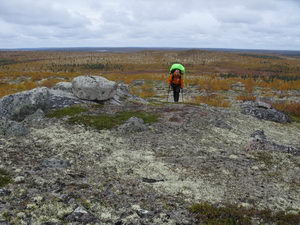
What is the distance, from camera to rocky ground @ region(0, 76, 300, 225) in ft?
23.8

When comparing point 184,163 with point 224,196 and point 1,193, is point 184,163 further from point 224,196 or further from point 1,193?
point 1,193

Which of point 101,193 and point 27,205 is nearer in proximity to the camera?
point 27,205

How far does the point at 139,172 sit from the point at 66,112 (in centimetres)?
818

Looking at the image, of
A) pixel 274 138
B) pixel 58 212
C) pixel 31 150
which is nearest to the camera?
pixel 58 212

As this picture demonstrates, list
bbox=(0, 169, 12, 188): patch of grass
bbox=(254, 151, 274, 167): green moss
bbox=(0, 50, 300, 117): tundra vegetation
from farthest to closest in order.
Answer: bbox=(0, 50, 300, 117): tundra vegetation < bbox=(254, 151, 274, 167): green moss < bbox=(0, 169, 12, 188): patch of grass

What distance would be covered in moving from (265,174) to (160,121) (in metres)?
7.23

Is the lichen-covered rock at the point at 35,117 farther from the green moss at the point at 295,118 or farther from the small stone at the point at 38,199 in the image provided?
the green moss at the point at 295,118

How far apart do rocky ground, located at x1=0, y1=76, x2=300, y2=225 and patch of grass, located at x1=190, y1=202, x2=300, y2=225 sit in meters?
0.33

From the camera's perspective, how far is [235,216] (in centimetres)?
735

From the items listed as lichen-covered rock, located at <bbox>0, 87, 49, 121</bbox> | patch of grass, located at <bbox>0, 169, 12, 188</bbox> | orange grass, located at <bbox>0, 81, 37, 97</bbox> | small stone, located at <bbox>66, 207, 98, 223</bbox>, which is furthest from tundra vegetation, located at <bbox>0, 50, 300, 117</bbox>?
small stone, located at <bbox>66, 207, 98, 223</bbox>

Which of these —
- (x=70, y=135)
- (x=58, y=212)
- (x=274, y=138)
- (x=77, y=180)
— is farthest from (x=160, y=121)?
(x=58, y=212)

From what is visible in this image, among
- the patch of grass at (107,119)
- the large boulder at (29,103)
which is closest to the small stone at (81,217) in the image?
the patch of grass at (107,119)

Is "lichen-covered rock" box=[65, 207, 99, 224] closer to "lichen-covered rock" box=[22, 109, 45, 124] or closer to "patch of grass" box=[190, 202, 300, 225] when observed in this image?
"patch of grass" box=[190, 202, 300, 225]

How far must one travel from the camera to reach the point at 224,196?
28.1 ft
